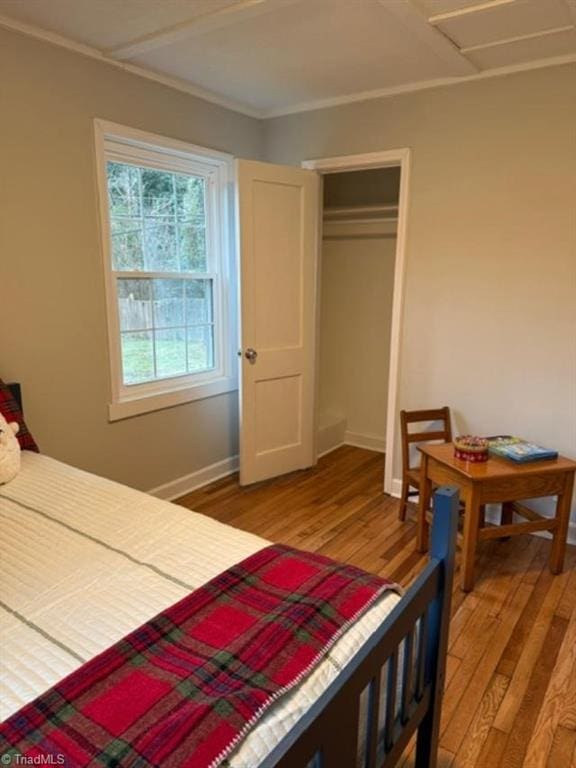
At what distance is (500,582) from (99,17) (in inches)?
124

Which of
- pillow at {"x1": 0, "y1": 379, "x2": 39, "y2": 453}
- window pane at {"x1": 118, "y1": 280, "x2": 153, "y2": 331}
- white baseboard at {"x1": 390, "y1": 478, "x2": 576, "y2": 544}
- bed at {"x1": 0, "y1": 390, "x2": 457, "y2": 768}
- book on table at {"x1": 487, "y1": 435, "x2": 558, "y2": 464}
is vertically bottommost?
white baseboard at {"x1": 390, "y1": 478, "x2": 576, "y2": 544}

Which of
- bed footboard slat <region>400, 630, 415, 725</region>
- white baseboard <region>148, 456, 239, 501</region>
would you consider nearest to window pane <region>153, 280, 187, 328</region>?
white baseboard <region>148, 456, 239, 501</region>

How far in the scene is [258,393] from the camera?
348 centimetres

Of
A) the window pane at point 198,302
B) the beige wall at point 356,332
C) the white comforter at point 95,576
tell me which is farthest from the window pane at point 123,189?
the beige wall at point 356,332

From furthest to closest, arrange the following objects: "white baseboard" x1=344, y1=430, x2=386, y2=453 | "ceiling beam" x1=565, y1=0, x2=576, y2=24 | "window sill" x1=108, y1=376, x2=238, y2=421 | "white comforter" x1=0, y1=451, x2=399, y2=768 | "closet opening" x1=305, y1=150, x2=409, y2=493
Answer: "white baseboard" x1=344, y1=430, x2=386, y2=453
"closet opening" x1=305, y1=150, x2=409, y2=493
"window sill" x1=108, y1=376, x2=238, y2=421
"ceiling beam" x1=565, y1=0, x2=576, y2=24
"white comforter" x1=0, y1=451, x2=399, y2=768

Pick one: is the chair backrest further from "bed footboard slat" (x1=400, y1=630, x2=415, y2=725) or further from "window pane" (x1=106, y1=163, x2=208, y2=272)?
"bed footboard slat" (x1=400, y1=630, x2=415, y2=725)

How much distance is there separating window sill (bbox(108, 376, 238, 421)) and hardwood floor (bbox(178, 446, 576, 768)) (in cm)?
65

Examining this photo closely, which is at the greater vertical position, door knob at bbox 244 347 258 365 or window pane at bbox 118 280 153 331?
window pane at bbox 118 280 153 331

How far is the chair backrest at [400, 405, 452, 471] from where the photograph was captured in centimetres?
304

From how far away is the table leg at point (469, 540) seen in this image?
2.36m

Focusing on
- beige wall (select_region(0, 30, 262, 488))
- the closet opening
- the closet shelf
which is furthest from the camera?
the closet opening

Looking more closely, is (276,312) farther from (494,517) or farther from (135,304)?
(494,517)

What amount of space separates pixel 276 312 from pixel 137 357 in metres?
0.97

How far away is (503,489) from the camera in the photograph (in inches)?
94.1
